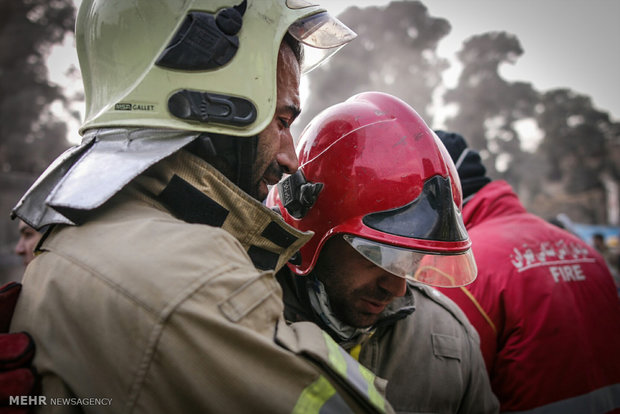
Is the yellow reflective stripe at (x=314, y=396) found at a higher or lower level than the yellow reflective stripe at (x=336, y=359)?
lower

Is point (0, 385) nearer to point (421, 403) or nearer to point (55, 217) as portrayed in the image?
point (55, 217)

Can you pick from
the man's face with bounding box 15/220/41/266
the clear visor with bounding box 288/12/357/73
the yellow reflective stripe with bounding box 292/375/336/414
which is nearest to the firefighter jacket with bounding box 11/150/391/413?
the yellow reflective stripe with bounding box 292/375/336/414

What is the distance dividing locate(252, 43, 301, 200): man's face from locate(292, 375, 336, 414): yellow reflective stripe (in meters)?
0.83

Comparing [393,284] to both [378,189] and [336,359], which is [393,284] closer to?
[378,189]

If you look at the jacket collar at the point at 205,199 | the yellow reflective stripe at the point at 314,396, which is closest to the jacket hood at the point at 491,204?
the jacket collar at the point at 205,199

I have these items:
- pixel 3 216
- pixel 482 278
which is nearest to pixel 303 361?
pixel 482 278

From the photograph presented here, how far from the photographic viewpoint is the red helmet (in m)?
1.88

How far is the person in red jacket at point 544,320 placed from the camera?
8.36ft

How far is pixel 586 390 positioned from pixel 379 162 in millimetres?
2121

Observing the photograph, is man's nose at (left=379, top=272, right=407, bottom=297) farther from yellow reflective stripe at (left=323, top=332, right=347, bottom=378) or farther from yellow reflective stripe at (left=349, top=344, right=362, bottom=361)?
yellow reflective stripe at (left=323, top=332, right=347, bottom=378)

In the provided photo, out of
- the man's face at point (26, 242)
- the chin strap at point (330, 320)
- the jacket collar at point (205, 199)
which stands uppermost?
the jacket collar at point (205, 199)

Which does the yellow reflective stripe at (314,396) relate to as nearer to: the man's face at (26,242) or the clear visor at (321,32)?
the clear visor at (321,32)

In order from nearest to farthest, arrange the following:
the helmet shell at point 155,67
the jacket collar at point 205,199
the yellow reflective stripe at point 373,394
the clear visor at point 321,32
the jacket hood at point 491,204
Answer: the yellow reflective stripe at point 373,394 < the jacket collar at point 205,199 < the helmet shell at point 155,67 < the clear visor at point 321,32 < the jacket hood at point 491,204

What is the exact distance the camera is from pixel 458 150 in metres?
3.65
